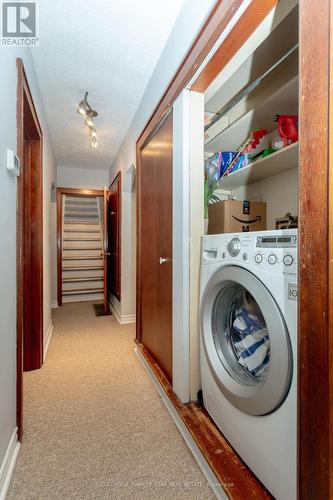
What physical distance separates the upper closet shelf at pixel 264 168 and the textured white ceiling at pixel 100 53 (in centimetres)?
99

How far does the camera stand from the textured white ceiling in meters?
1.43

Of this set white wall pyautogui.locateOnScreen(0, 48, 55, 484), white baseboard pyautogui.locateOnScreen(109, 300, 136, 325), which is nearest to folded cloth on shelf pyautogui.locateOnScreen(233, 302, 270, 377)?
white wall pyautogui.locateOnScreen(0, 48, 55, 484)

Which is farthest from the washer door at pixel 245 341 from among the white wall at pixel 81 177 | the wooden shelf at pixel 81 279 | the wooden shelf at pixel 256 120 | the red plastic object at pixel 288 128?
the wooden shelf at pixel 81 279

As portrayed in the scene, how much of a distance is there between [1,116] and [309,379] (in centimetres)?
145

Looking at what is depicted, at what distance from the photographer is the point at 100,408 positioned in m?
1.57

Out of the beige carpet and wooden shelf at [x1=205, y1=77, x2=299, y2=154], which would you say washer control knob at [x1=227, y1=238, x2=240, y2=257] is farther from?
the beige carpet

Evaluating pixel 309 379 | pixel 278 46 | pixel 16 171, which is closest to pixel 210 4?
pixel 278 46

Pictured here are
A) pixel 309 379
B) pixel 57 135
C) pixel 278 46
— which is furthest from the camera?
pixel 57 135

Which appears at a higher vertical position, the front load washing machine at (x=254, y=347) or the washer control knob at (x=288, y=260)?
the washer control knob at (x=288, y=260)

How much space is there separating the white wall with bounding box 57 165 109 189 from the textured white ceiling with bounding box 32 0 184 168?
157 cm

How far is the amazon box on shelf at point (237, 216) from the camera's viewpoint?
159 cm

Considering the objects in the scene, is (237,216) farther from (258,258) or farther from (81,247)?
(81,247)

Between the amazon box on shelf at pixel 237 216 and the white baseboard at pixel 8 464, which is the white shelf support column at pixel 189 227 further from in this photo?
the white baseboard at pixel 8 464

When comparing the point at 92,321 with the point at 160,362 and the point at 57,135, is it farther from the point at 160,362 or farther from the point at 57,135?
the point at 57,135
